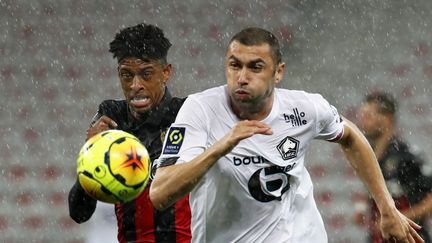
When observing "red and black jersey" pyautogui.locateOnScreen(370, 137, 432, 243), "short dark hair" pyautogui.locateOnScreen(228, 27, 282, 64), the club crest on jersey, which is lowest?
"red and black jersey" pyautogui.locateOnScreen(370, 137, 432, 243)

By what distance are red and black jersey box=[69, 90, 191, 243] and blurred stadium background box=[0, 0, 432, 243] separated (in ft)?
12.6

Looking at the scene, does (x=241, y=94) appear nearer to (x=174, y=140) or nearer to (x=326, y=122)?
(x=174, y=140)

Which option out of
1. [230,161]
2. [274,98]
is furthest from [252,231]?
[274,98]

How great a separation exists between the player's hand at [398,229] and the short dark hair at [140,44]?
147cm

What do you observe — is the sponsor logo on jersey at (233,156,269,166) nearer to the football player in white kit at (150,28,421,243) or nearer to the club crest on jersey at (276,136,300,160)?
the football player in white kit at (150,28,421,243)

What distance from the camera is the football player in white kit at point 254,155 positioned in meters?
4.63

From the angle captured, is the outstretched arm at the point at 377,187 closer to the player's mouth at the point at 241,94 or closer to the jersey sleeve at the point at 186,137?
the player's mouth at the point at 241,94

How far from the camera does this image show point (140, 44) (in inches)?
212

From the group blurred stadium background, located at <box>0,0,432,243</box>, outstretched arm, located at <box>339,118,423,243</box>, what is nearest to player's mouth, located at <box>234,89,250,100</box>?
outstretched arm, located at <box>339,118,423,243</box>

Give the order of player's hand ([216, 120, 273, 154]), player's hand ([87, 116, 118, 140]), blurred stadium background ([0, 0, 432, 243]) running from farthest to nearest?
blurred stadium background ([0, 0, 432, 243]), player's hand ([87, 116, 118, 140]), player's hand ([216, 120, 273, 154])

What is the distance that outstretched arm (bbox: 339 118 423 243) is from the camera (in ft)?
16.3

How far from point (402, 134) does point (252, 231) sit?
449 cm

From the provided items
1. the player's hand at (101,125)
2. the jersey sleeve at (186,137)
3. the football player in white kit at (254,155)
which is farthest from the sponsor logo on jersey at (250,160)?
the player's hand at (101,125)

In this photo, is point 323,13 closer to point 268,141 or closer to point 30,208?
point 30,208
